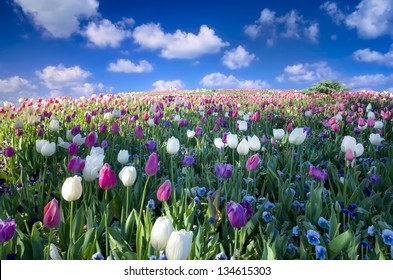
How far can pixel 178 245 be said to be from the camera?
1267mm

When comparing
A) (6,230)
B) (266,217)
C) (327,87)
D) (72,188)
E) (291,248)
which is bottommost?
(291,248)

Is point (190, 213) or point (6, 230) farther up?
point (6, 230)

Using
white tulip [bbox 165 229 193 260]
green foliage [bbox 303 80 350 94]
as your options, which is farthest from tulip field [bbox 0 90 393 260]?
green foliage [bbox 303 80 350 94]

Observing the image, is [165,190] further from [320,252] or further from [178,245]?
[320,252]

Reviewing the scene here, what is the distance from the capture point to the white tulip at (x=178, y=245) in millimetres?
1267

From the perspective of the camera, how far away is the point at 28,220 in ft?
8.16

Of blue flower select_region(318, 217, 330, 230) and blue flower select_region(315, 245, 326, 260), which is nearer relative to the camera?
blue flower select_region(315, 245, 326, 260)

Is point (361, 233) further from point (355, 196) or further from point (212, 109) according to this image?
point (212, 109)

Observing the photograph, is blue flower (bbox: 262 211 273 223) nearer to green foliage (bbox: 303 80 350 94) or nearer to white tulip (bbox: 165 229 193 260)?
white tulip (bbox: 165 229 193 260)

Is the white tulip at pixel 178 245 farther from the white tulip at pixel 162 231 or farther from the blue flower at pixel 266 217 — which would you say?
the blue flower at pixel 266 217

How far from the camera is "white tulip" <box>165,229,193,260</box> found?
49.9 inches

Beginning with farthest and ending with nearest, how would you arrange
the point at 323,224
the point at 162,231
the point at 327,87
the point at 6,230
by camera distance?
the point at 327,87 → the point at 323,224 → the point at 6,230 → the point at 162,231

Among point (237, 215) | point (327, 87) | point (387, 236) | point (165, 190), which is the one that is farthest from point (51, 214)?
point (327, 87)
